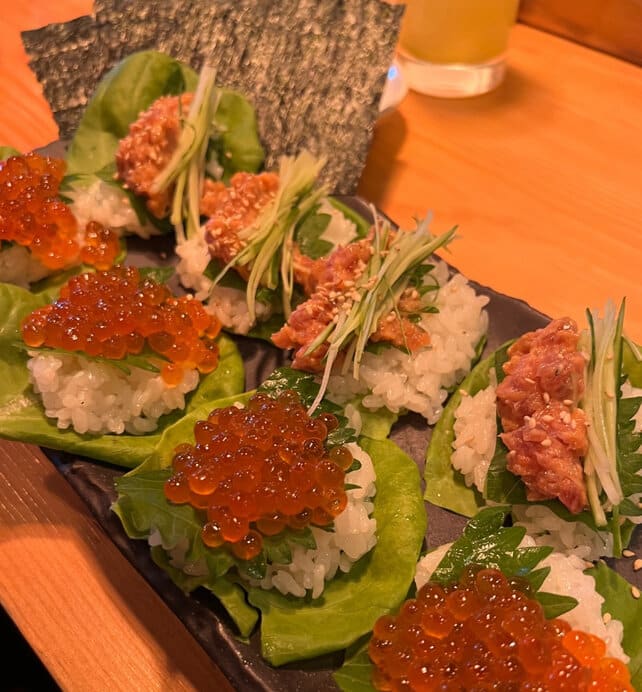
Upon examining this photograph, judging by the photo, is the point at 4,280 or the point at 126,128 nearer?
the point at 4,280

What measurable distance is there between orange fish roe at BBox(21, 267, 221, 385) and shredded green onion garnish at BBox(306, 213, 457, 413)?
0.41 meters

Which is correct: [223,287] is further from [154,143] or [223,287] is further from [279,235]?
[154,143]

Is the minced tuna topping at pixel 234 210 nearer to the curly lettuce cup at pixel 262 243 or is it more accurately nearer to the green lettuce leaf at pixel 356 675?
the curly lettuce cup at pixel 262 243

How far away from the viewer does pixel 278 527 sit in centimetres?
166

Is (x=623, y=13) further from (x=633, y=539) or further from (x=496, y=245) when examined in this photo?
(x=633, y=539)

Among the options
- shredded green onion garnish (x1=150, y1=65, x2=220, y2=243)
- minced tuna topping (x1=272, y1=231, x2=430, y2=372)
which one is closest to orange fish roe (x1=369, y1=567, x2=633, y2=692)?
minced tuna topping (x1=272, y1=231, x2=430, y2=372)

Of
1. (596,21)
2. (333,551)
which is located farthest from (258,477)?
(596,21)

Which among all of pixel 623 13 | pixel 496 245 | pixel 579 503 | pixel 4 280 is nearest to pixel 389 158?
pixel 496 245

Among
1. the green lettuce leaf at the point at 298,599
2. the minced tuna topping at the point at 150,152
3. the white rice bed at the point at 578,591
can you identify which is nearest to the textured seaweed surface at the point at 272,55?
the minced tuna topping at the point at 150,152

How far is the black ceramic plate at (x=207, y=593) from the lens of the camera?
1613 millimetres

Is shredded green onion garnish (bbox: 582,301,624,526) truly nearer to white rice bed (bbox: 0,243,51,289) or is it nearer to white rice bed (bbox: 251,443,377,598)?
white rice bed (bbox: 251,443,377,598)

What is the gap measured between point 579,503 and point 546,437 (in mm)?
173

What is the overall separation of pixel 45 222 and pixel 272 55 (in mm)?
1298

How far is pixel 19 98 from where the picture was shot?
11.7 ft
